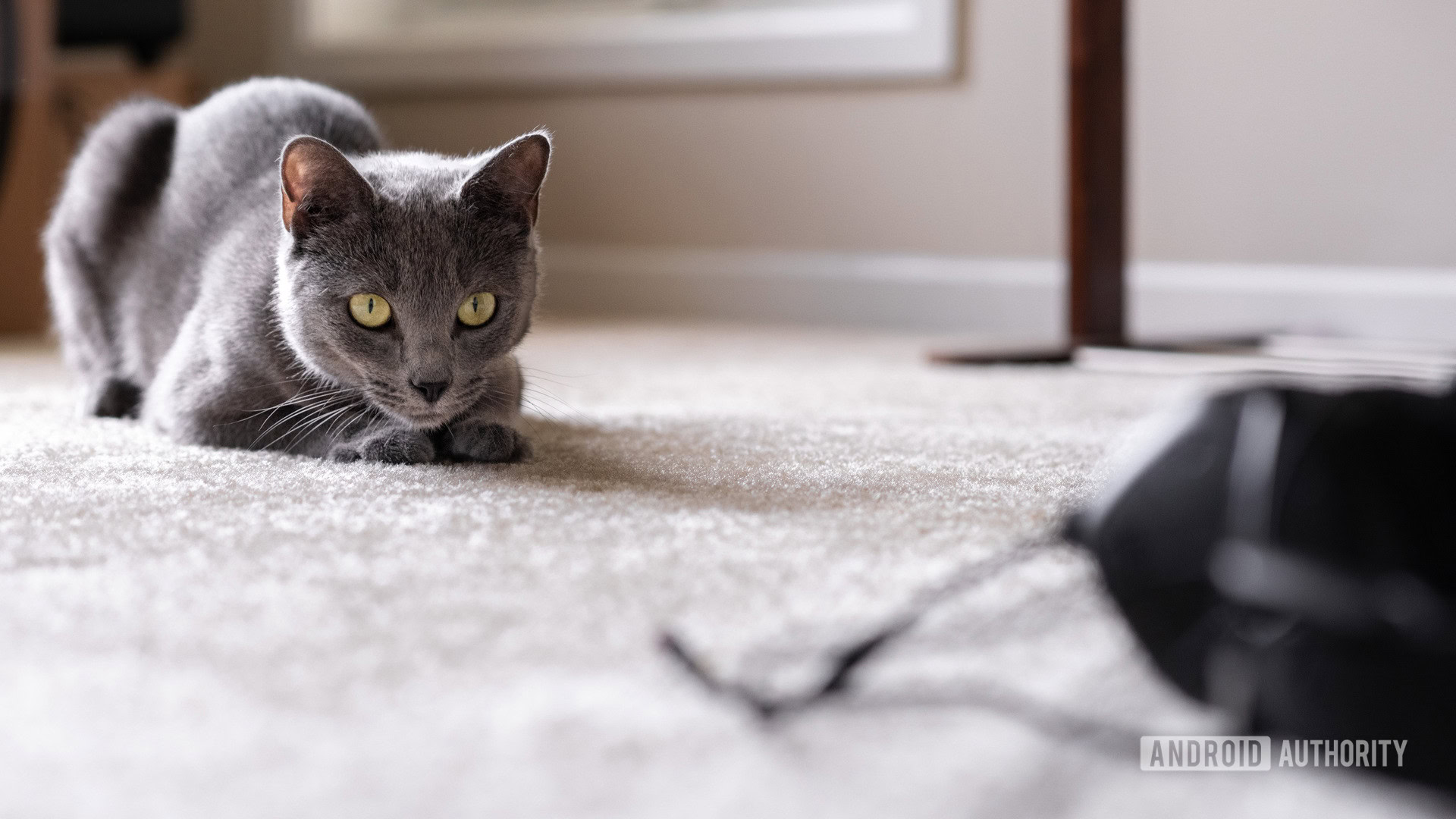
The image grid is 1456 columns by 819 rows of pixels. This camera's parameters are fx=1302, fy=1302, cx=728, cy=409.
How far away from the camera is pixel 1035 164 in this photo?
2469mm

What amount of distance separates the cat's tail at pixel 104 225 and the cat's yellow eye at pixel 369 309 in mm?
508

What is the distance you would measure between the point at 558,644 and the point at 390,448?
19.6 inches

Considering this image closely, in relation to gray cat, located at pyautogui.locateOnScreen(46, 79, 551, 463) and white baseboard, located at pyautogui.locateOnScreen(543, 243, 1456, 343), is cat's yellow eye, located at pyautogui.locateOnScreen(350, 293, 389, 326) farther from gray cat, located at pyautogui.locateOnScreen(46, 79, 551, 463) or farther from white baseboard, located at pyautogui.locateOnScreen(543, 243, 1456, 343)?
white baseboard, located at pyautogui.locateOnScreen(543, 243, 1456, 343)

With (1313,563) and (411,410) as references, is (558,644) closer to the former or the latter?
(1313,563)

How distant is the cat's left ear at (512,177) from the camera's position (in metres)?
1.09

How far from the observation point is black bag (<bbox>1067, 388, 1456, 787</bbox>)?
1.64 feet

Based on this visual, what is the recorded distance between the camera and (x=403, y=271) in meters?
1.06

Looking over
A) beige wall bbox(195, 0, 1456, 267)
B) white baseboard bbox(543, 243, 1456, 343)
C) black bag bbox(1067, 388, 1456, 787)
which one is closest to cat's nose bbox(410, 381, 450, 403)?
black bag bbox(1067, 388, 1456, 787)

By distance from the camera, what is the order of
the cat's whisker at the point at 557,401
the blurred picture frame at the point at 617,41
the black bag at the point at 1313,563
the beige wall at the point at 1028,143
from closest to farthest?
the black bag at the point at 1313,563, the cat's whisker at the point at 557,401, the beige wall at the point at 1028,143, the blurred picture frame at the point at 617,41

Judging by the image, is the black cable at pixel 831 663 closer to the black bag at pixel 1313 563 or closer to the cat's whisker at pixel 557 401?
the black bag at pixel 1313 563

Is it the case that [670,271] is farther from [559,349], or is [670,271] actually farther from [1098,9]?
[1098,9]

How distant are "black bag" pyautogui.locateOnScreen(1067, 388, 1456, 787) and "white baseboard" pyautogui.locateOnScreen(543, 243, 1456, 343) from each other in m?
1.70

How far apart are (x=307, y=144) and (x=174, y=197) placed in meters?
0.47

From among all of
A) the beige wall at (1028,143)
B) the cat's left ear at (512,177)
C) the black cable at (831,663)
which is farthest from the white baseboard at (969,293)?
the black cable at (831,663)
